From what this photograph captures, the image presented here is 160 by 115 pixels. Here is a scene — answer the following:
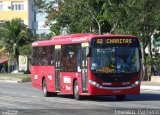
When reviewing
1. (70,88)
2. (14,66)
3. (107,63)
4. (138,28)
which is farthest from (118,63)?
(14,66)

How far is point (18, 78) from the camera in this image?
186 ft

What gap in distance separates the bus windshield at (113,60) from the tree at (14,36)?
50.6m

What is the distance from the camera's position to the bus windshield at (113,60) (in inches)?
1037

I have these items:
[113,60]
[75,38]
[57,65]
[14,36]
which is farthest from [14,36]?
[113,60]

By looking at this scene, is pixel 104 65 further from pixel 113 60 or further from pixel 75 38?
pixel 75 38

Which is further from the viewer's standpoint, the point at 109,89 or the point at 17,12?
the point at 17,12

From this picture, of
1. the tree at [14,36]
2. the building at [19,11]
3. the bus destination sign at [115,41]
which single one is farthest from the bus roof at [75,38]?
the building at [19,11]

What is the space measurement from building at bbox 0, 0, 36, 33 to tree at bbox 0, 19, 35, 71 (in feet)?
41.8

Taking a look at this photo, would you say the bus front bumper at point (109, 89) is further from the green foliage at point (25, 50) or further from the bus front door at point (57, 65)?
the green foliage at point (25, 50)

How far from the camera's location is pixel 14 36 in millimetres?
77438

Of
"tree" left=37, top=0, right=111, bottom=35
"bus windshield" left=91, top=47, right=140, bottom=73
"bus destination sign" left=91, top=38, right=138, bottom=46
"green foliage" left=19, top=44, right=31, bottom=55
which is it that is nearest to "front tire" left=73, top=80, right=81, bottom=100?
"bus windshield" left=91, top=47, right=140, bottom=73

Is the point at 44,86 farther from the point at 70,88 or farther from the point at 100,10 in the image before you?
the point at 100,10

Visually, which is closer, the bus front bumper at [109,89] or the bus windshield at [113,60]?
the bus front bumper at [109,89]

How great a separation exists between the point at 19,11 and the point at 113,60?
66.8 meters
